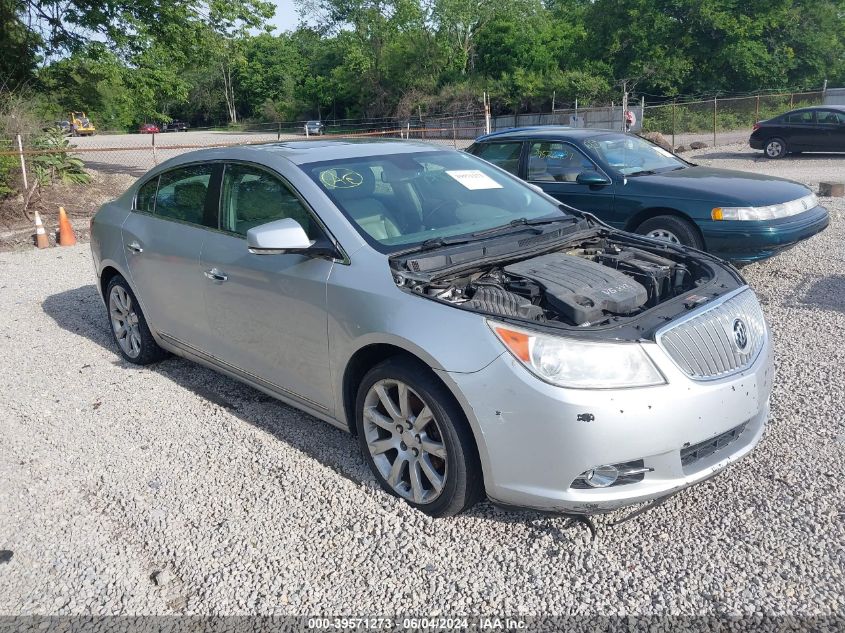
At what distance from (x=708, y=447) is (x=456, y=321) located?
1.21 metres

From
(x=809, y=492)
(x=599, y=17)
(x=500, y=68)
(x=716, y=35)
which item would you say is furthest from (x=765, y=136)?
(x=500, y=68)

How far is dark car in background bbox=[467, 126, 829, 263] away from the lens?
679cm

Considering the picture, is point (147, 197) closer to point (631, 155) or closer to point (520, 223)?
point (520, 223)

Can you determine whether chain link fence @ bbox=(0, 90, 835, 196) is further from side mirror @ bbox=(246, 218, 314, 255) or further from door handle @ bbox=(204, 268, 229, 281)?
side mirror @ bbox=(246, 218, 314, 255)

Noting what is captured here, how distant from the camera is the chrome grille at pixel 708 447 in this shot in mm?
2967

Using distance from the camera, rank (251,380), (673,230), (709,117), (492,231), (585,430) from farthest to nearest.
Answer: (709,117) < (673,230) < (251,380) < (492,231) < (585,430)

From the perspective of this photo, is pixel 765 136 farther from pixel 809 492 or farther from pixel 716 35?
pixel 716 35

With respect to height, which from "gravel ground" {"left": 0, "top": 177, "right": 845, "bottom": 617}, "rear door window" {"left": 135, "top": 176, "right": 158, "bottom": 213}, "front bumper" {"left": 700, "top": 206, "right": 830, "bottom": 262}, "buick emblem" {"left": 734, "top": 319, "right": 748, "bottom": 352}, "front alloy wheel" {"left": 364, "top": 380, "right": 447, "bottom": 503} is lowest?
"gravel ground" {"left": 0, "top": 177, "right": 845, "bottom": 617}

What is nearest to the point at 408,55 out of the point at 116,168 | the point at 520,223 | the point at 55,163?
the point at 116,168

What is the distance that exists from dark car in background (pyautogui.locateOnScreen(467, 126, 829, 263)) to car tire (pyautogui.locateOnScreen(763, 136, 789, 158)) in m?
15.1

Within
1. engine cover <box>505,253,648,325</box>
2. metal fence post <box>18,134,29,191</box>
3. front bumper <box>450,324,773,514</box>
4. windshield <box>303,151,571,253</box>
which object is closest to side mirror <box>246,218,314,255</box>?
windshield <box>303,151,571,253</box>

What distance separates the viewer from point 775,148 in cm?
2145

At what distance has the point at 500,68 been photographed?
51.3 m

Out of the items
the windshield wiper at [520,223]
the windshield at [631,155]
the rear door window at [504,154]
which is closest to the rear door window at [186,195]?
the windshield wiper at [520,223]
